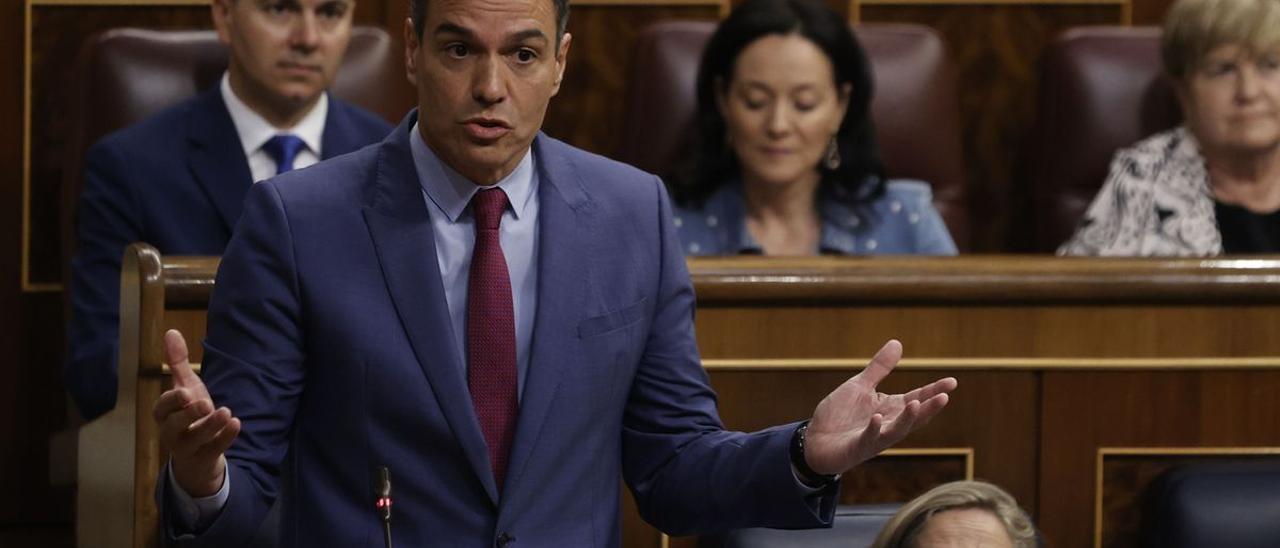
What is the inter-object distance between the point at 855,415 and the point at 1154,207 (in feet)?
3.11

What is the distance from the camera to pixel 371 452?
95 cm

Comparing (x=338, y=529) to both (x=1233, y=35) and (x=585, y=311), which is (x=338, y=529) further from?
(x=1233, y=35)

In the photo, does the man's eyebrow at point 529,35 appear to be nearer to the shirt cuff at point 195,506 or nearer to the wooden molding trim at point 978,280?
the shirt cuff at point 195,506

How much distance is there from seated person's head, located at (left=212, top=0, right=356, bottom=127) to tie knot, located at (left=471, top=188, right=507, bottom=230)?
0.76 meters

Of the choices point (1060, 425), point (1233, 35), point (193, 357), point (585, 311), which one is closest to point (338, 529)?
point (585, 311)

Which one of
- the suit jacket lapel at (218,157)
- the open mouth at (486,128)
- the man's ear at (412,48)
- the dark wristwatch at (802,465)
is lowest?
the dark wristwatch at (802,465)

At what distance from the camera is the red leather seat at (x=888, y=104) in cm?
183

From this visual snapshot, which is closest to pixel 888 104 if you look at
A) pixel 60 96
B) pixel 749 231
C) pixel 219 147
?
pixel 749 231

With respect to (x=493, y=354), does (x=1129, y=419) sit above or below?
below

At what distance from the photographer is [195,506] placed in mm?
902

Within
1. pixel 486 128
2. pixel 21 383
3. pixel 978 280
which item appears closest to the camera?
pixel 486 128

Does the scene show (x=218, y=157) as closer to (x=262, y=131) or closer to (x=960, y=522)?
(x=262, y=131)

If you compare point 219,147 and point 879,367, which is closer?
point 879,367

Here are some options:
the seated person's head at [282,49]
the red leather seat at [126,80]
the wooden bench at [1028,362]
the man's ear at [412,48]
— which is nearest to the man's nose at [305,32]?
the seated person's head at [282,49]
